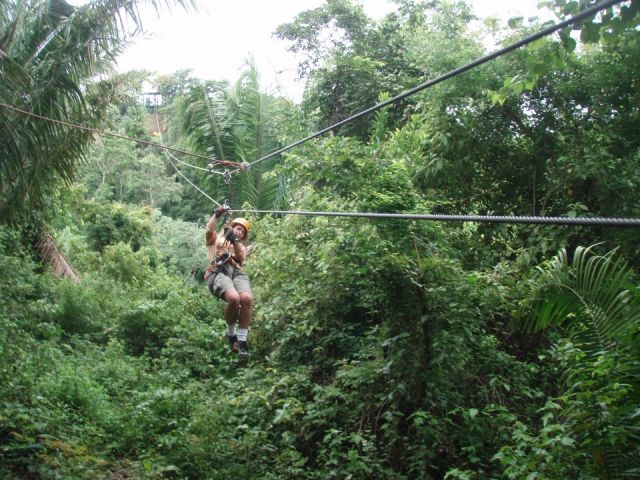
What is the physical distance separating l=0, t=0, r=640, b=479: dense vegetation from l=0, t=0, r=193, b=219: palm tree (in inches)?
1.0

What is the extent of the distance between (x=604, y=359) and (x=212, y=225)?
376cm

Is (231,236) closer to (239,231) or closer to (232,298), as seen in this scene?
(239,231)

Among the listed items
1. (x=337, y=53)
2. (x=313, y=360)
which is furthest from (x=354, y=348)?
(x=337, y=53)

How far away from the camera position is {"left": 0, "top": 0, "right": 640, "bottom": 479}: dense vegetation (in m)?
4.50

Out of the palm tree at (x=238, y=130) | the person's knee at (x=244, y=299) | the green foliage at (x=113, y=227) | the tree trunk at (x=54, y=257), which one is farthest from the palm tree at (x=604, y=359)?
the green foliage at (x=113, y=227)

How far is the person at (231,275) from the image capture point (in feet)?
21.3

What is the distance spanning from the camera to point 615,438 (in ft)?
12.3

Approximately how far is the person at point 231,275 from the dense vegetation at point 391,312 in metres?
0.68

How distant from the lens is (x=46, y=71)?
688 cm

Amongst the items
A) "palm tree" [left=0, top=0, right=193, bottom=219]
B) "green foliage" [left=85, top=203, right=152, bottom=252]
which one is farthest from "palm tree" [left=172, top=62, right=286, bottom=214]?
"palm tree" [left=0, top=0, right=193, bottom=219]

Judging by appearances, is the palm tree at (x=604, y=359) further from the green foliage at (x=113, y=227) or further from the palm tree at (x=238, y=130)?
the green foliage at (x=113, y=227)

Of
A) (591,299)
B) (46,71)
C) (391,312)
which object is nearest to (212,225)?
(391,312)

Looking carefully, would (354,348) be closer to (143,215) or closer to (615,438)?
(615,438)

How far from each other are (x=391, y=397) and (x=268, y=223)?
457 centimetres
